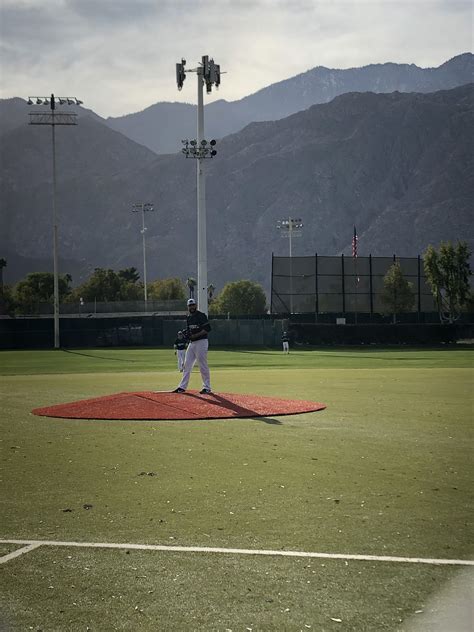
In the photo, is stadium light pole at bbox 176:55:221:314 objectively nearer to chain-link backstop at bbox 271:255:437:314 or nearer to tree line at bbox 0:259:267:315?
chain-link backstop at bbox 271:255:437:314

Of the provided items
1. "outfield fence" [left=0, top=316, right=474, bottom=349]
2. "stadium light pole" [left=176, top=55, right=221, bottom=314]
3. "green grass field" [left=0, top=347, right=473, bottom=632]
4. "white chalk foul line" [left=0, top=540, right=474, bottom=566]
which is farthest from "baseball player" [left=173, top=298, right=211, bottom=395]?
"outfield fence" [left=0, top=316, right=474, bottom=349]

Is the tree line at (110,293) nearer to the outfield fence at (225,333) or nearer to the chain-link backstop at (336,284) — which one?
the chain-link backstop at (336,284)

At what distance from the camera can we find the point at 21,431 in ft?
43.9

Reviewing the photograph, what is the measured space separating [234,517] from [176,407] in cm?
865

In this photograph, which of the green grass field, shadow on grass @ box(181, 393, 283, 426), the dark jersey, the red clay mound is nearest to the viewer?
the green grass field

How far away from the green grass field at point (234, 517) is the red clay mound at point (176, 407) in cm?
69

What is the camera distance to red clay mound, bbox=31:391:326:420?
599 inches

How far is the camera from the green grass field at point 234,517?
5156 mm

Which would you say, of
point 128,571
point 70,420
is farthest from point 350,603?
point 70,420

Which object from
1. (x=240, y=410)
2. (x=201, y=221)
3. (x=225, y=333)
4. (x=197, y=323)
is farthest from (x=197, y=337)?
(x=225, y=333)

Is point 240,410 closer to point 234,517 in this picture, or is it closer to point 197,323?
point 197,323

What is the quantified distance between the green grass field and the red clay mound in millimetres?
685

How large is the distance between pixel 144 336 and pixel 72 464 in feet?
172

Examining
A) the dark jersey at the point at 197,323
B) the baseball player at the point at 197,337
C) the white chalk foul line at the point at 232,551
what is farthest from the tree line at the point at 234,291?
the white chalk foul line at the point at 232,551
